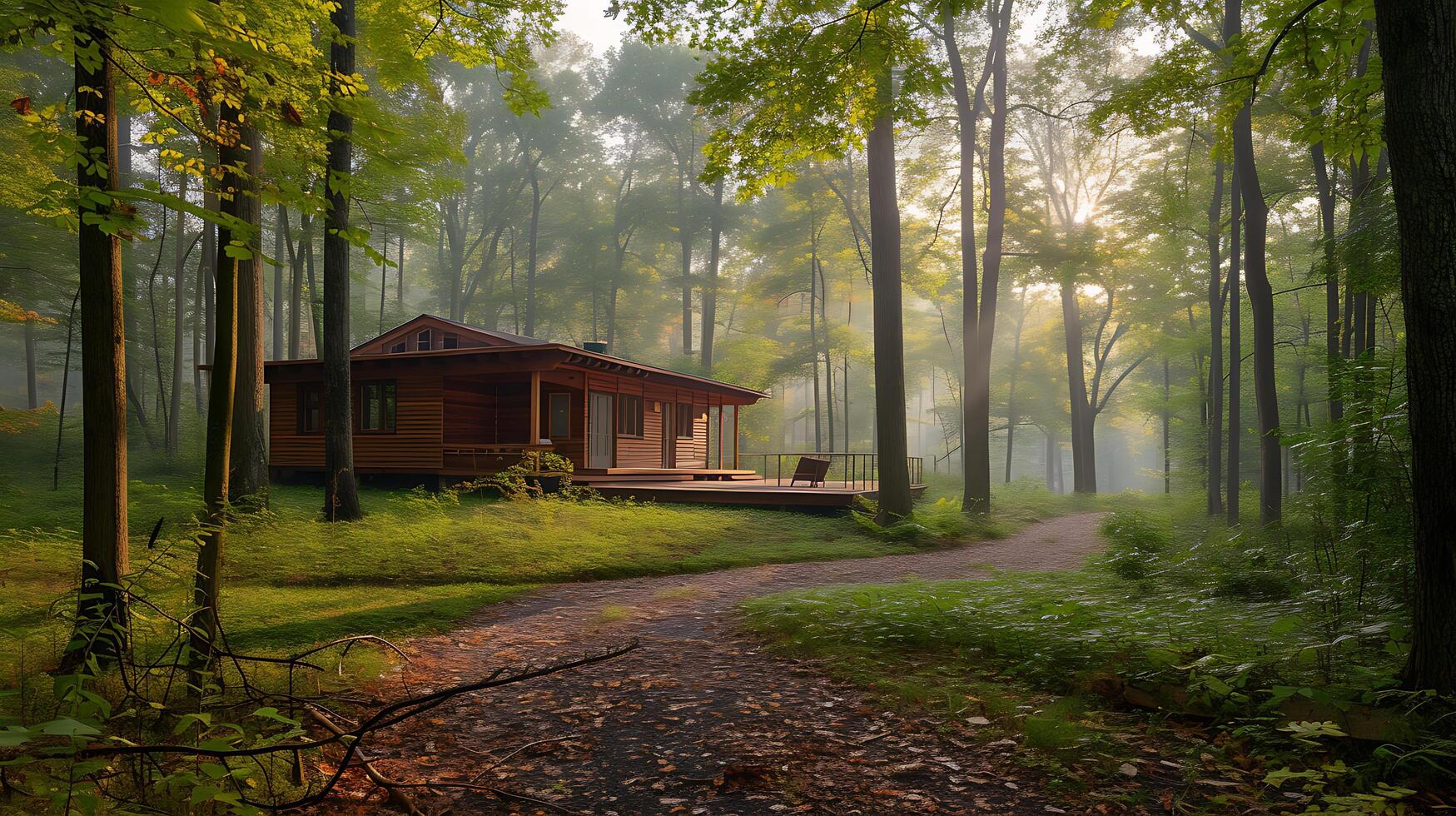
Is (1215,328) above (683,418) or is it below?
above

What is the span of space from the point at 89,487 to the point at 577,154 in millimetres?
39464

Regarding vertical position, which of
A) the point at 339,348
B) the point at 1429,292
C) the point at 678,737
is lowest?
the point at 678,737

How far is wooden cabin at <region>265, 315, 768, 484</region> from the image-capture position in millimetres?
18141

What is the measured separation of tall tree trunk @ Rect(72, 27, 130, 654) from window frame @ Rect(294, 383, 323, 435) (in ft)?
57.7

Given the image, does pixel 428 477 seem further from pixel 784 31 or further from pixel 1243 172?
pixel 1243 172

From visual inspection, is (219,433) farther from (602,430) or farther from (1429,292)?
(602,430)

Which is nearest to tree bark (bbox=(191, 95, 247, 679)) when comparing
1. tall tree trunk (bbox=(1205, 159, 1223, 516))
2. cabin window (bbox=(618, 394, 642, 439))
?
cabin window (bbox=(618, 394, 642, 439))

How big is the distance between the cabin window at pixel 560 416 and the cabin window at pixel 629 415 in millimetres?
1784

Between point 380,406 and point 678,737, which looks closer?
point 678,737

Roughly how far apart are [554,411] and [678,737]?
18.3m

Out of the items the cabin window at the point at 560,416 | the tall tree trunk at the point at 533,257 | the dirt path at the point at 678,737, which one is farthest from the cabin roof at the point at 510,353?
the tall tree trunk at the point at 533,257

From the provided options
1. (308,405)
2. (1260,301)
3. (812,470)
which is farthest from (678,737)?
(308,405)

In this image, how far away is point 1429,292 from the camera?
350cm

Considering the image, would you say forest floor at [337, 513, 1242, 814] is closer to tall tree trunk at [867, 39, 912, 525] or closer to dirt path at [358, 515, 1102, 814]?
dirt path at [358, 515, 1102, 814]
